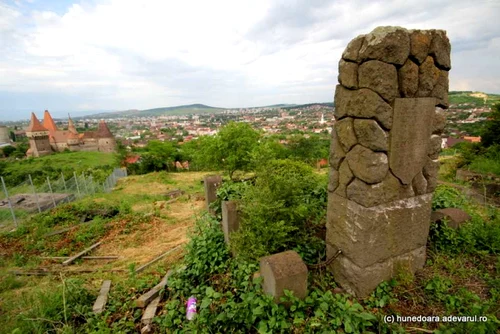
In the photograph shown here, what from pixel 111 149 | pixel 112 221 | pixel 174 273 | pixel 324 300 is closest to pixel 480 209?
pixel 324 300

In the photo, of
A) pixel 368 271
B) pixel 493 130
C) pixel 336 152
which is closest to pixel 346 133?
pixel 336 152

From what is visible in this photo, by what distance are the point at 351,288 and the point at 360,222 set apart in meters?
0.75

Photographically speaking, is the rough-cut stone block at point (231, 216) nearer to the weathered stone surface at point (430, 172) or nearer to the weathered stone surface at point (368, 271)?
the weathered stone surface at point (368, 271)

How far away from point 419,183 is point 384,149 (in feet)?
2.23

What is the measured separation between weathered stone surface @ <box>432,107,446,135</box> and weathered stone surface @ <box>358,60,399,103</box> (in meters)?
0.68

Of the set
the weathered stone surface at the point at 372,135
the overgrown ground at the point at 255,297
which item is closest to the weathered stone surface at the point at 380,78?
the weathered stone surface at the point at 372,135

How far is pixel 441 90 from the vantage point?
2.32m

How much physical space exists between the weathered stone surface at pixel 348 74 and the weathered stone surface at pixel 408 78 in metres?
0.38

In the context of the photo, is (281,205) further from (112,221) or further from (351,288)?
(112,221)

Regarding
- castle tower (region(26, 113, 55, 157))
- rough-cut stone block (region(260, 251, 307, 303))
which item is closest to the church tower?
castle tower (region(26, 113, 55, 157))

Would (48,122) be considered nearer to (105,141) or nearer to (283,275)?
(105,141)

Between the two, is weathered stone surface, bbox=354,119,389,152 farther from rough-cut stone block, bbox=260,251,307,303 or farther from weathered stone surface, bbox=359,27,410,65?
rough-cut stone block, bbox=260,251,307,303

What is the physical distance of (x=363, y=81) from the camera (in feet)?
6.73

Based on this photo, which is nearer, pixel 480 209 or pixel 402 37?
pixel 402 37
